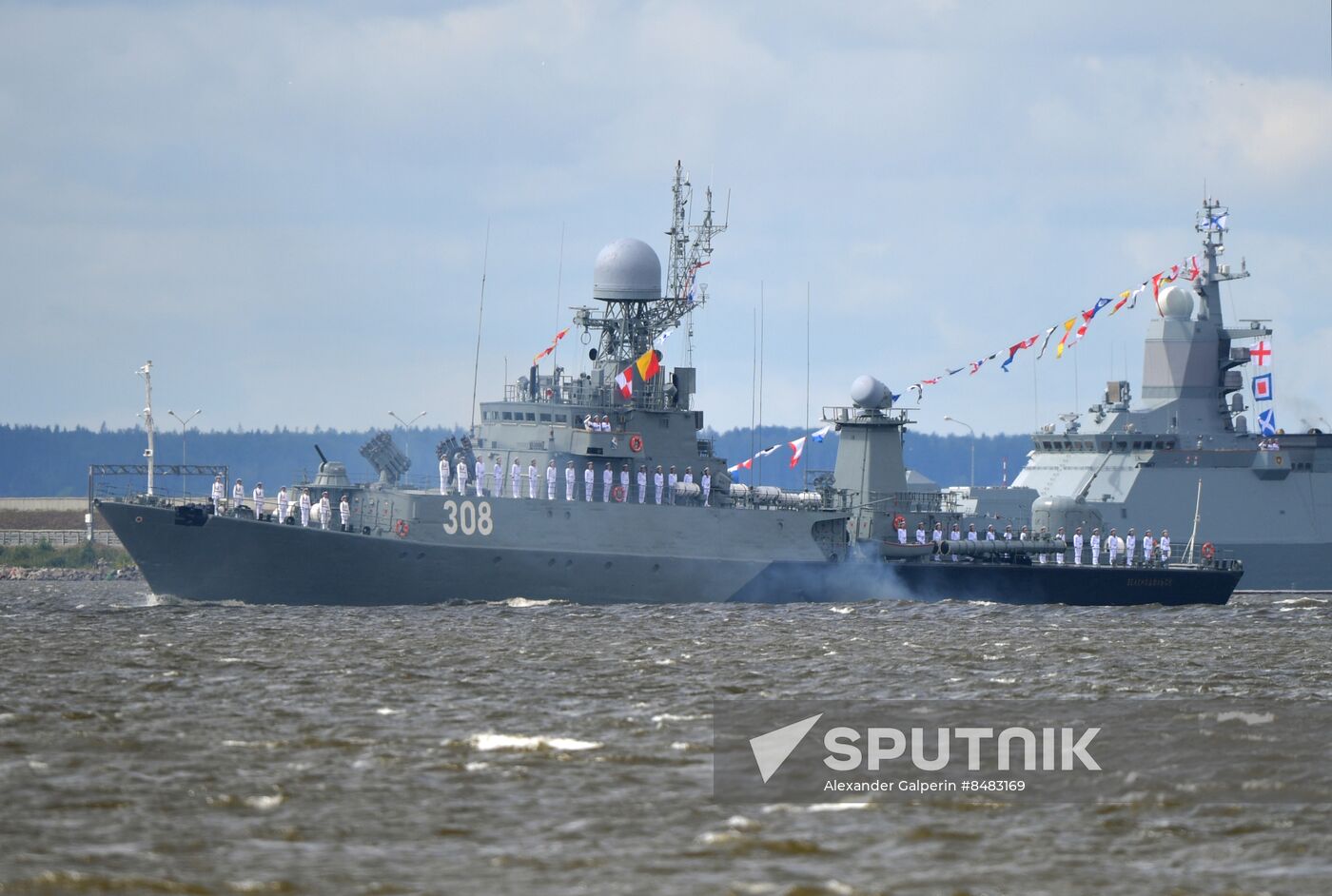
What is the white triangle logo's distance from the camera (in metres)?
15.7

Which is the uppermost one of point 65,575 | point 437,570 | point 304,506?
point 304,506

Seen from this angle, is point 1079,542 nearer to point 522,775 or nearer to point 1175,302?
point 1175,302

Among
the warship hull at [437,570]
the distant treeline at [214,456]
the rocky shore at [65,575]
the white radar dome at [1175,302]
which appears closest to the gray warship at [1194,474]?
the white radar dome at [1175,302]

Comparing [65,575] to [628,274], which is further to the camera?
[65,575]

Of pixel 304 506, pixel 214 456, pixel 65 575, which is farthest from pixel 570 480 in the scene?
pixel 214 456

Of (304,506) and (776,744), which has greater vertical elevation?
(304,506)

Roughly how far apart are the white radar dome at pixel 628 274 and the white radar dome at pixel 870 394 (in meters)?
7.09

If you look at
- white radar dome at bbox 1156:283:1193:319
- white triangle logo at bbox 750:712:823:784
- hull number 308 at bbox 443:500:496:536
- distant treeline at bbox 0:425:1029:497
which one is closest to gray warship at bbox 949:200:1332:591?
white radar dome at bbox 1156:283:1193:319

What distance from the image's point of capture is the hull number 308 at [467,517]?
35.2 meters

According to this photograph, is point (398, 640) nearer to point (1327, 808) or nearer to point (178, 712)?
point (178, 712)

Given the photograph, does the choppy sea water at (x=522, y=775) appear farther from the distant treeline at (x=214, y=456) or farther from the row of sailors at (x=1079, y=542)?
the distant treeline at (x=214, y=456)

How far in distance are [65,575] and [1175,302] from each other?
43.7 m

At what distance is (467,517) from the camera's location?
35.3m

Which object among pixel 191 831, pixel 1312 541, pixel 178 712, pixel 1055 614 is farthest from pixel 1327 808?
pixel 1312 541
